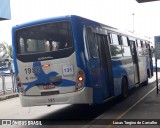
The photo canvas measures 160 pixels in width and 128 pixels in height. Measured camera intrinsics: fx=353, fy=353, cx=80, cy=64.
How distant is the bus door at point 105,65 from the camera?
37.7 ft

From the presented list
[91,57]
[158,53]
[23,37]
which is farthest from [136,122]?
[158,53]

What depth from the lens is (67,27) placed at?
1014 centimetres

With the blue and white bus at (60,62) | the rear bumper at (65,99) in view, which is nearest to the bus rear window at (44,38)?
the blue and white bus at (60,62)

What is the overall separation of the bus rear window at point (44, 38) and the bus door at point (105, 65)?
5.24ft

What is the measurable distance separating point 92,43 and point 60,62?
51.3 inches

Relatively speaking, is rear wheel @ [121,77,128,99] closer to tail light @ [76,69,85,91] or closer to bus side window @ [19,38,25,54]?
tail light @ [76,69,85,91]

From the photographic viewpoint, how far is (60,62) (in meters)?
10.1

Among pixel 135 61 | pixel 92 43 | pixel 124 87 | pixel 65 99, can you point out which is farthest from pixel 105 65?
pixel 135 61

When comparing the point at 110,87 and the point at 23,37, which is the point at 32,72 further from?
the point at 110,87

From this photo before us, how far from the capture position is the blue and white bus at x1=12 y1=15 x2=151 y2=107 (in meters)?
9.94

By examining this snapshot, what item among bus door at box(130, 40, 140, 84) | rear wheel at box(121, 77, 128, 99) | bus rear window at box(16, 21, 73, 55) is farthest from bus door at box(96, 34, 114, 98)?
bus door at box(130, 40, 140, 84)

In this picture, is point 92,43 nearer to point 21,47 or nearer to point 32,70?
point 32,70

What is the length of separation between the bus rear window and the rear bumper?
1334 mm

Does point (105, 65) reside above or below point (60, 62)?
below
